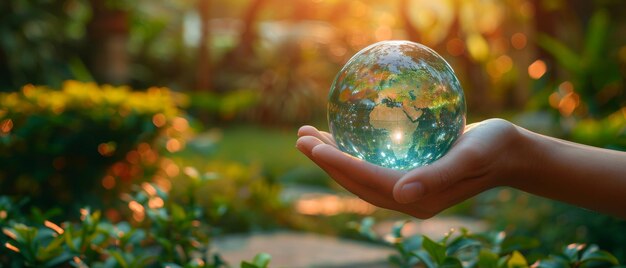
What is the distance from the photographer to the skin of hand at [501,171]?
1.92 metres

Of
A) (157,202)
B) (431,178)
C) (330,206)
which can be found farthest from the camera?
(330,206)

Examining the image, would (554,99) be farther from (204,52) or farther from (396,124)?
(204,52)

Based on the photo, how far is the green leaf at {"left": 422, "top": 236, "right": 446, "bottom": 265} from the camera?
6.98 ft

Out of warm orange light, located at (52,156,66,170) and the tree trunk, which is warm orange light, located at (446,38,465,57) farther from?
warm orange light, located at (52,156,66,170)

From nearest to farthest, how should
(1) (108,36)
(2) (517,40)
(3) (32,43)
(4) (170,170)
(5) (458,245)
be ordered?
(5) (458,245) < (4) (170,170) < (3) (32,43) < (1) (108,36) < (2) (517,40)

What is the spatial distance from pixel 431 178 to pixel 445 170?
6 centimetres

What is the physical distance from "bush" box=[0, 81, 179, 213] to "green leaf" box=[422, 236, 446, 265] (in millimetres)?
3260

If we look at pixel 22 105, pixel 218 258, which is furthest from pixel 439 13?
pixel 218 258

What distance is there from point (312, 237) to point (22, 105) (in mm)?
2231

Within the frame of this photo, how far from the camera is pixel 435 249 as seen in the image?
214 cm

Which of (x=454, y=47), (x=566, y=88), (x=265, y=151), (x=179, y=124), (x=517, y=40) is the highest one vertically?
(x=517, y=40)

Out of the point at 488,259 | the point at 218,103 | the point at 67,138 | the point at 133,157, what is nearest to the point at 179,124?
the point at 133,157

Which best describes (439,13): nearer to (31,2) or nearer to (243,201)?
(31,2)

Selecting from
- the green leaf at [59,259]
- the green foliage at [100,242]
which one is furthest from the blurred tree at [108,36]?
the green leaf at [59,259]
